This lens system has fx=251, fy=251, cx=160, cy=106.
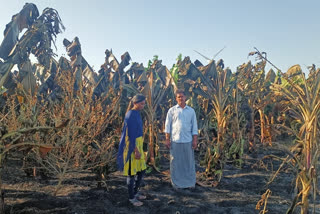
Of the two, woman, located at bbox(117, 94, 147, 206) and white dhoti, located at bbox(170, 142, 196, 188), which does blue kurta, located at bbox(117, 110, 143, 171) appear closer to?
woman, located at bbox(117, 94, 147, 206)

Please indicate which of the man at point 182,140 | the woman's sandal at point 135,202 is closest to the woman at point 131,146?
the woman's sandal at point 135,202

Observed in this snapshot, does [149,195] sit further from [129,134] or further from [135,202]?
[129,134]

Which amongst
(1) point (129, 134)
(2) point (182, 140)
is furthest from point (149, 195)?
(1) point (129, 134)

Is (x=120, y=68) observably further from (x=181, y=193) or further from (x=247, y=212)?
(x=247, y=212)

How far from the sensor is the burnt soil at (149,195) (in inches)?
149

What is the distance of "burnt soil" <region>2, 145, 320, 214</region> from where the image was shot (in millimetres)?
3783

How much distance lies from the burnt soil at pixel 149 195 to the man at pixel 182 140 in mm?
240

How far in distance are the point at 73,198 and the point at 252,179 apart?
3.59 metres

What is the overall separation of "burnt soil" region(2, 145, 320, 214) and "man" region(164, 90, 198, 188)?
24 cm

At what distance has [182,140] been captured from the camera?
14.7 feet

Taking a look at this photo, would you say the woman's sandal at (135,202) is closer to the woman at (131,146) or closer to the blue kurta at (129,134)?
the woman at (131,146)

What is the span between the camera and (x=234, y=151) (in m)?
6.23

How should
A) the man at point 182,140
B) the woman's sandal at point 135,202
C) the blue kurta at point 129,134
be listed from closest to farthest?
the blue kurta at point 129,134 → the woman's sandal at point 135,202 → the man at point 182,140

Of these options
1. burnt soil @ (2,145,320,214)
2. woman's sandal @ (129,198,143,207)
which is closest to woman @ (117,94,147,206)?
woman's sandal @ (129,198,143,207)
